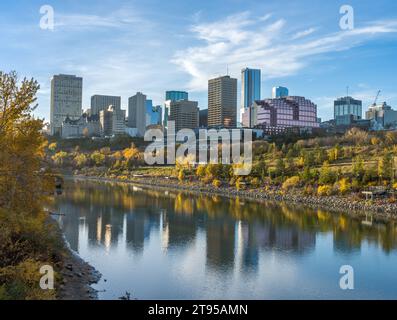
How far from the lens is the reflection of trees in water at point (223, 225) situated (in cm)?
2706

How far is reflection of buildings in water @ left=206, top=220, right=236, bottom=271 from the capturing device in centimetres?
2261

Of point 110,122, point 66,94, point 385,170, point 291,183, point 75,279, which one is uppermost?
point 66,94

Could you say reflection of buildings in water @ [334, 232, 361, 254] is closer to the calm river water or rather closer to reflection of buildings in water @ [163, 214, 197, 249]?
the calm river water

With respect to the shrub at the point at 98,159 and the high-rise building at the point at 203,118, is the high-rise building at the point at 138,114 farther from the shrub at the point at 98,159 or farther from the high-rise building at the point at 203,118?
the shrub at the point at 98,159

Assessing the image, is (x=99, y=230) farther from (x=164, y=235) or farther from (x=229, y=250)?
(x=229, y=250)

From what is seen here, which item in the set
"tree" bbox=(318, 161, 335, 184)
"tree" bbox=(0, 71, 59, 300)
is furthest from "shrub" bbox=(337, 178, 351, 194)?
"tree" bbox=(0, 71, 59, 300)

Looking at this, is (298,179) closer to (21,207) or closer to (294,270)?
(294,270)

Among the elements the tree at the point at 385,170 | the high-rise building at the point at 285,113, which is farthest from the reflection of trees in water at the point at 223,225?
the high-rise building at the point at 285,113

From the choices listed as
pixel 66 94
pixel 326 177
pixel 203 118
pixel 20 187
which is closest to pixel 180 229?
pixel 20 187

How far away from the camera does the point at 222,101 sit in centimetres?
17662

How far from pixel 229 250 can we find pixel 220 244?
5.76ft

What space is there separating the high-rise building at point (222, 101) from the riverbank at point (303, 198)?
345 feet

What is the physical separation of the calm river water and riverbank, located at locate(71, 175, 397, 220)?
11.3ft
